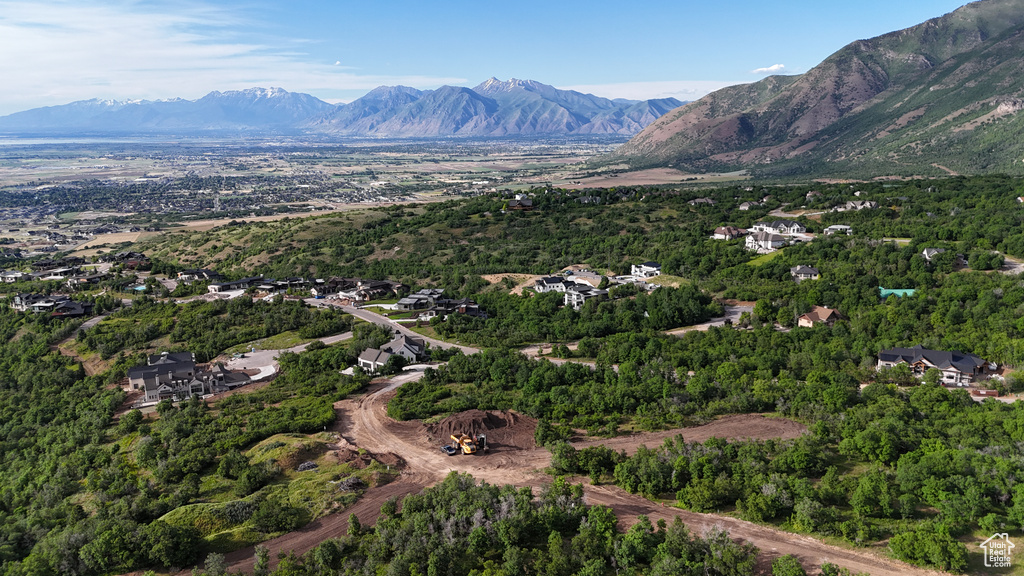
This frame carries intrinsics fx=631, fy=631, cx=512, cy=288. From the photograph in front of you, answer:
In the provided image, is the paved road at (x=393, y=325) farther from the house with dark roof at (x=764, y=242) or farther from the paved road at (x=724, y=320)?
the house with dark roof at (x=764, y=242)

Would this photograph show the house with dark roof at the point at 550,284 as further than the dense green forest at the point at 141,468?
Yes

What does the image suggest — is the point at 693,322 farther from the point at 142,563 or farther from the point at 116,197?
the point at 116,197

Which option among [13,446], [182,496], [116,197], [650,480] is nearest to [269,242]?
[13,446]

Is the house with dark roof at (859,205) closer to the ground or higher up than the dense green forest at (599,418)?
higher up

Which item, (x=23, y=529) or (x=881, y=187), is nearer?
(x=23, y=529)

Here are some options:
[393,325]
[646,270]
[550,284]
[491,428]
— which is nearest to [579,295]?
[550,284]

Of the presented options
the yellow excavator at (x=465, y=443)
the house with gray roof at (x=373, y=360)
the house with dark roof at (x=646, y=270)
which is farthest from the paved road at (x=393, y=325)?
the house with dark roof at (x=646, y=270)
